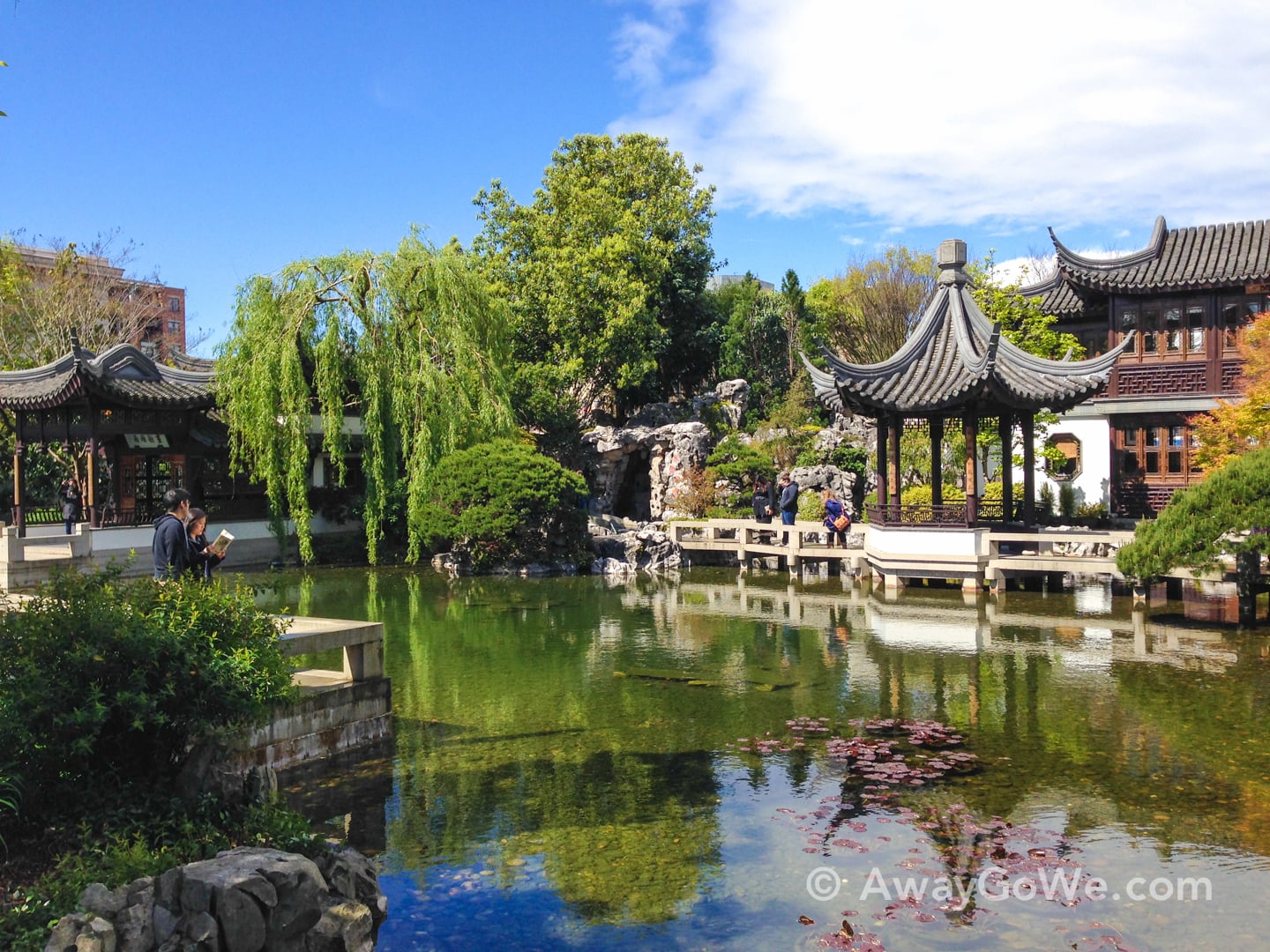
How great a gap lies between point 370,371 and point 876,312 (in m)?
20.2

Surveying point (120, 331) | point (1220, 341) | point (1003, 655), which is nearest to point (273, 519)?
point (120, 331)

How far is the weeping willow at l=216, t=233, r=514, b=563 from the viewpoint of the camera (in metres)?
18.8

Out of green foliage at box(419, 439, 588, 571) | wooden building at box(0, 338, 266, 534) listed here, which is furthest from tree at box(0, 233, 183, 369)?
green foliage at box(419, 439, 588, 571)

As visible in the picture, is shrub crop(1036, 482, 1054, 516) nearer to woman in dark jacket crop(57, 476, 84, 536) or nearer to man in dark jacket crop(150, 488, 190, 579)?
man in dark jacket crop(150, 488, 190, 579)

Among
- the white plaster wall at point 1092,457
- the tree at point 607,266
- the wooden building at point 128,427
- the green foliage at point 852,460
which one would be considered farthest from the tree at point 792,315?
the wooden building at point 128,427

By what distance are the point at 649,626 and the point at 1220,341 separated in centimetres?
1441

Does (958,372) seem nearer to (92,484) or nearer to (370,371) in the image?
(370,371)

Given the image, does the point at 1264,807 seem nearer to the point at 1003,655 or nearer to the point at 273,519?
the point at 1003,655

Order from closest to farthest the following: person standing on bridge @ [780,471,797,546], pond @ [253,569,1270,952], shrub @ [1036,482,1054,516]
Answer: pond @ [253,569,1270,952]
person standing on bridge @ [780,471,797,546]
shrub @ [1036,482,1054,516]

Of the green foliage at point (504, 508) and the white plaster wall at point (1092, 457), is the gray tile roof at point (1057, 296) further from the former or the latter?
the green foliage at point (504, 508)

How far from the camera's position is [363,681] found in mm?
7457

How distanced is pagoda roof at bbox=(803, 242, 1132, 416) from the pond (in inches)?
168

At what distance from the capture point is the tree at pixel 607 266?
26.1 m

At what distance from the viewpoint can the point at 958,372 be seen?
619 inches
